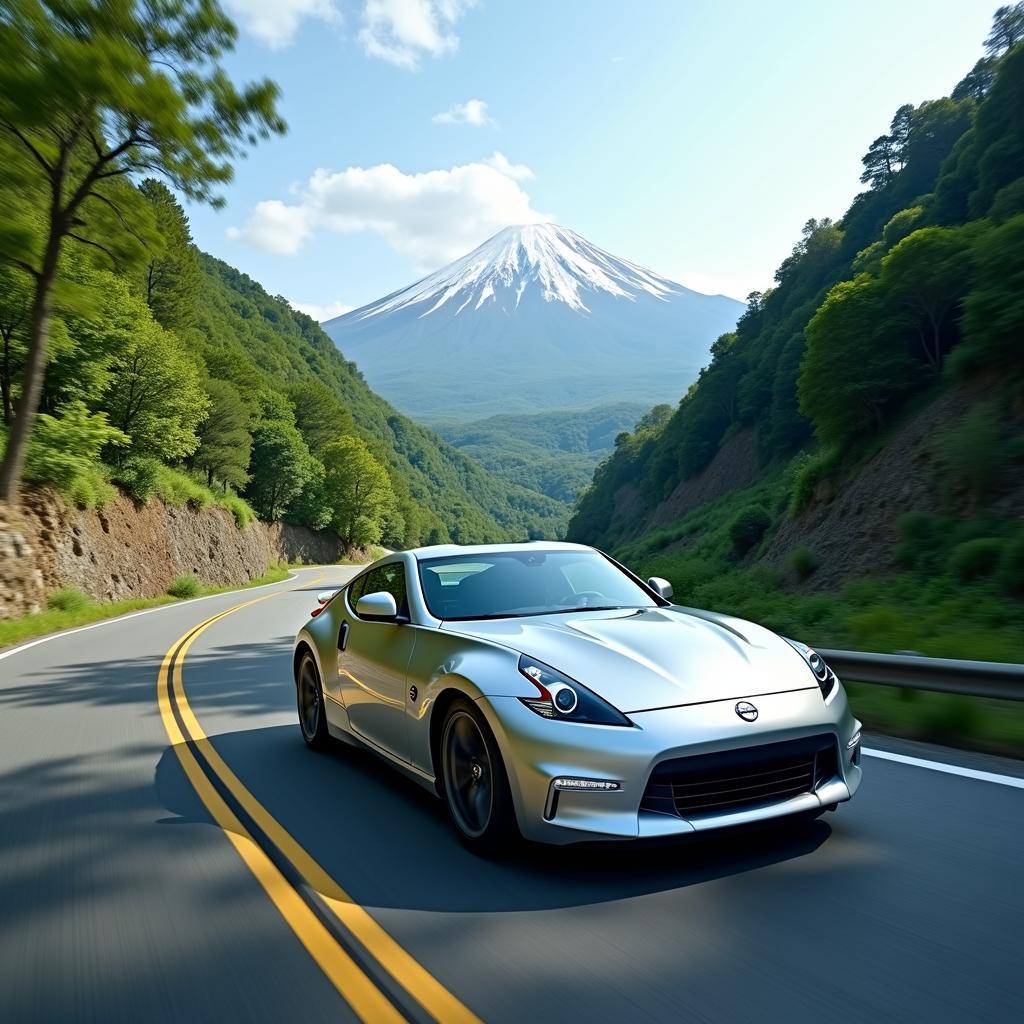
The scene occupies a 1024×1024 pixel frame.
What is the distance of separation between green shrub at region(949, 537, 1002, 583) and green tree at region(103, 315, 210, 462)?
28888 mm

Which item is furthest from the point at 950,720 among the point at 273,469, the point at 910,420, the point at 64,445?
the point at 273,469

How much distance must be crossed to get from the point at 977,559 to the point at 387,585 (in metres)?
12.7

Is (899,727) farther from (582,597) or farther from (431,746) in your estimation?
(431,746)

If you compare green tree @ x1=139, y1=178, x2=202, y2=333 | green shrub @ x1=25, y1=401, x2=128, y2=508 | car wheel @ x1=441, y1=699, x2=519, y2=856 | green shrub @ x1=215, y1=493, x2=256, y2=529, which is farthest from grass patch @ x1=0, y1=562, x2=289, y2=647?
green tree @ x1=139, y1=178, x2=202, y2=333

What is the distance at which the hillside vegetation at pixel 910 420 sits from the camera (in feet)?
46.6

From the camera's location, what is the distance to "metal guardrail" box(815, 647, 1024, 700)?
586 centimetres

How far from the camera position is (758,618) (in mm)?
13961

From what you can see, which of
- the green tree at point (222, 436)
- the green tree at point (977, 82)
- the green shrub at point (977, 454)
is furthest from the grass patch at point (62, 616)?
the green tree at point (977, 82)

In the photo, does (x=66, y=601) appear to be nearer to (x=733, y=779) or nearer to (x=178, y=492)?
(x=178, y=492)

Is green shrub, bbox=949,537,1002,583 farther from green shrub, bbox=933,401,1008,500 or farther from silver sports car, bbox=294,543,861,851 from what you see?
silver sports car, bbox=294,543,861,851

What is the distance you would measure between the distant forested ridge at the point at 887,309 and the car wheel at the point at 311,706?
1861cm

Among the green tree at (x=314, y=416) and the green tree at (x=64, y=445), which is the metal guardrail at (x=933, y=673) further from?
the green tree at (x=314, y=416)

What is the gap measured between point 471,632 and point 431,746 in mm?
592

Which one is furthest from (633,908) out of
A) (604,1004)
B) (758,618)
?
(758,618)
